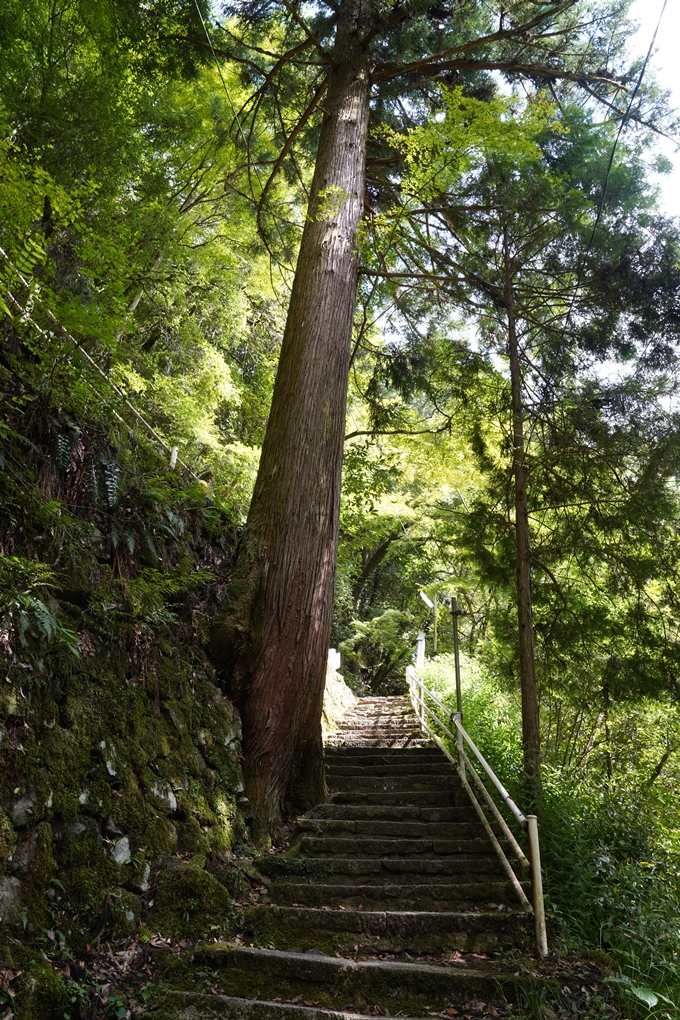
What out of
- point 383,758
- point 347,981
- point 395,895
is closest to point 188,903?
point 347,981

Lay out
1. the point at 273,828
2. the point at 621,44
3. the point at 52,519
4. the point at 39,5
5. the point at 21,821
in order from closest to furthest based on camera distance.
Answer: the point at 21,821 < the point at 52,519 < the point at 273,828 < the point at 621,44 < the point at 39,5

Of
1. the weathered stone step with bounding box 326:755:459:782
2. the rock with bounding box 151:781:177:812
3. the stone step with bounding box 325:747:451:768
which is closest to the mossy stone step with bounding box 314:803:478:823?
the weathered stone step with bounding box 326:755:459:782

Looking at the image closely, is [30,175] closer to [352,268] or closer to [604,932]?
[352,268]

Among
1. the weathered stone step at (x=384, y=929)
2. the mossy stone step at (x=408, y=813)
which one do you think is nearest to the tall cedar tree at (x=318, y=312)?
the mossy stone step at (x=408, y=813)

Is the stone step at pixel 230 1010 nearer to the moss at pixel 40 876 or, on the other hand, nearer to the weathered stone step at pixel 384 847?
the moss at pixel 40 876

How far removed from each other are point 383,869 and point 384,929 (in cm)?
86

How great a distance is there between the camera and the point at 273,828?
188 inches

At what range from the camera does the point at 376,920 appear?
3.79m

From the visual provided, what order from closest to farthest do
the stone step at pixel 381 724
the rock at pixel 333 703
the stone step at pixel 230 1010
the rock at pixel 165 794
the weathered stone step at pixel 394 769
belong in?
the stone step at pixel 230 1010, the rock at pixel 165 794, the weathered stone step at pixel 394 769, the rock at pixel 333 703, the stone step at pixel 381 724

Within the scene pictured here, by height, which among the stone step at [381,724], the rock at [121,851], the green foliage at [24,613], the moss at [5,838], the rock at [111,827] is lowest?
the stone step at [381,724]

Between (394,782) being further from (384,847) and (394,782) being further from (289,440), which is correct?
(289,440)

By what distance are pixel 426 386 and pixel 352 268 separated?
8.31 ft

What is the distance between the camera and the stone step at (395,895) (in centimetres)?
412

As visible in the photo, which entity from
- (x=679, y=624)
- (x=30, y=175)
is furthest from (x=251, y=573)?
(x=679, y=624)
